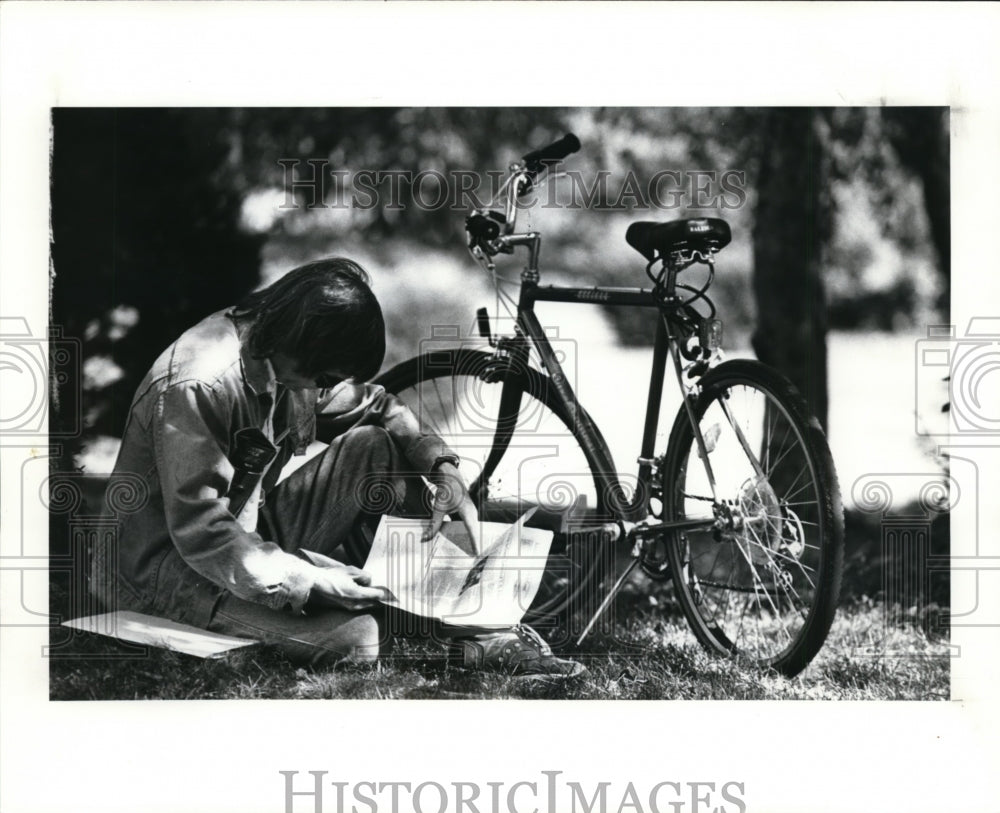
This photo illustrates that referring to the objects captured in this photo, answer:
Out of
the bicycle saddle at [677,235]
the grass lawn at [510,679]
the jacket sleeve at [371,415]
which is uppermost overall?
the bicycle saddle at [677,235]

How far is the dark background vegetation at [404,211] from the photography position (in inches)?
169

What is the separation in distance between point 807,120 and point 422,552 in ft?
7.25

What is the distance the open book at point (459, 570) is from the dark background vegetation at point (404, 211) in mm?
708

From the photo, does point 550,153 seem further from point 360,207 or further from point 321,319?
point 321,319

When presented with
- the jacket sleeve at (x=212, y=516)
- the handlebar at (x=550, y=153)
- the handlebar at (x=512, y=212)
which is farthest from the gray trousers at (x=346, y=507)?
the handlebar at (x=550, y=153)

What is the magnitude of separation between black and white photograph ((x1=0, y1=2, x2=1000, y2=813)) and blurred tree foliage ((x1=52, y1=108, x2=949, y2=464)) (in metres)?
0.01

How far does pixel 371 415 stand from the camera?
14.1ft

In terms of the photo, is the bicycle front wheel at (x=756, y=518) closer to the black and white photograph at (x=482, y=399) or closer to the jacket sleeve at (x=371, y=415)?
the black and white photograph at (x=482, y=399)

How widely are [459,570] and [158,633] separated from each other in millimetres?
1161

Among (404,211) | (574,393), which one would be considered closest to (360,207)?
(404,211)

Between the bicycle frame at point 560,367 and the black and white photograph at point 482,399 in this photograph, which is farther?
the bicycle frame at point 560,367

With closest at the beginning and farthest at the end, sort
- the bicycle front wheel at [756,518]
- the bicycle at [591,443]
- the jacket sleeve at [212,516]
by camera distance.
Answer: the bicycle front wheel at [756,518] → the jacket sleeve at [212,516] → the bicycle at [591,443]

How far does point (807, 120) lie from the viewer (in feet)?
14.1
